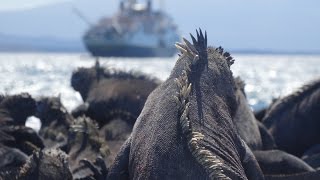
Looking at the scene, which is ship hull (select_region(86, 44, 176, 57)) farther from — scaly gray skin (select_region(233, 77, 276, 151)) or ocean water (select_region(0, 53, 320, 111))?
scaly gray skin (select_region(233, 77, 276, 151))

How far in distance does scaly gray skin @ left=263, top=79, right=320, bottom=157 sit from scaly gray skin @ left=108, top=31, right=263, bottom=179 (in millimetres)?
4698

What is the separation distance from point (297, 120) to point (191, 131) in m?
6.30

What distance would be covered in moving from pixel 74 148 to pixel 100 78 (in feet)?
14.1

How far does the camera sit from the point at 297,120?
12250 mm

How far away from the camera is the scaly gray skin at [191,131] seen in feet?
19.7

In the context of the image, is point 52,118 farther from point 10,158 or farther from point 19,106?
point 10,158

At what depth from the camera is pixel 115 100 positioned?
1340cm

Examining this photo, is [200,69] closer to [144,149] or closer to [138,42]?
[144,149]

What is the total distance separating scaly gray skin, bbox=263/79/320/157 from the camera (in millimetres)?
11984

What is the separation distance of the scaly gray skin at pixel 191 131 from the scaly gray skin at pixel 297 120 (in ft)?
15.4

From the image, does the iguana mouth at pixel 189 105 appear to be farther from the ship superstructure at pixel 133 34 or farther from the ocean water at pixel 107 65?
the ship superstructure at pixel 133 34

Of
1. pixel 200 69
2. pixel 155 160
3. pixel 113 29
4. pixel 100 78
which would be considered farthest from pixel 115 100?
pixel 113 29

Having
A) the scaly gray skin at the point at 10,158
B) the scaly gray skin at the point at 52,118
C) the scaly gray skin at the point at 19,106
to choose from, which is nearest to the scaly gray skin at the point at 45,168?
the scaly gray skin at the point at 10,158

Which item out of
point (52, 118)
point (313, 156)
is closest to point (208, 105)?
point (313, 156)
